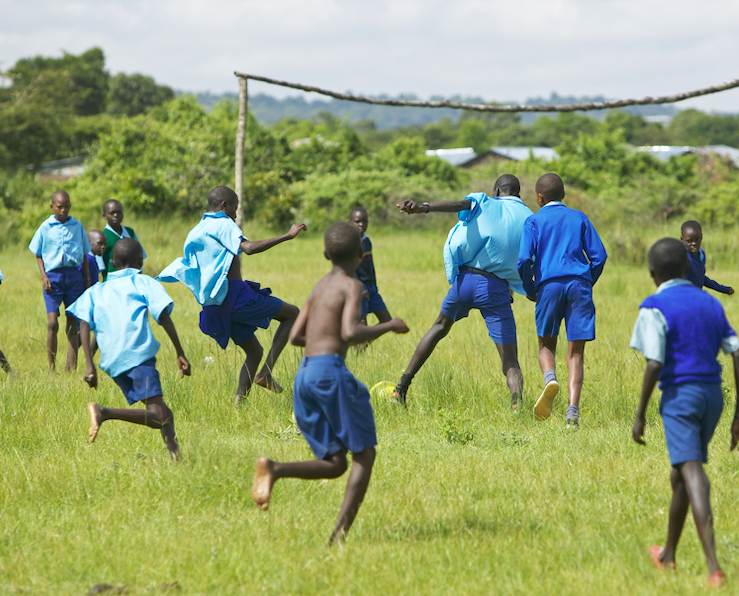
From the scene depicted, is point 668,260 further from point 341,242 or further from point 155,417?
point 155,417

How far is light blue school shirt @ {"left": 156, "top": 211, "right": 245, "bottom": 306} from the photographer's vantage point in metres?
6.69

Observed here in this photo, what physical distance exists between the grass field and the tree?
256 ft

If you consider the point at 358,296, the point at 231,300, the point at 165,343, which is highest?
the point at 358,296

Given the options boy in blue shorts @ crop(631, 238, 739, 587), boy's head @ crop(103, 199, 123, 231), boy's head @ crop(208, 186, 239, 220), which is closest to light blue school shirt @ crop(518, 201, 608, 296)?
boy's head @ crop(208, 186, 239, 220)

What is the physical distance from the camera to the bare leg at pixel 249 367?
7.04m

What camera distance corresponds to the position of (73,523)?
14.8 ft

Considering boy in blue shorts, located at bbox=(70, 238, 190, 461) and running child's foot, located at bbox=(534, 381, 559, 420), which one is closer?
boy in blue shorts, located at bbox=(70, 238, 190, 461)

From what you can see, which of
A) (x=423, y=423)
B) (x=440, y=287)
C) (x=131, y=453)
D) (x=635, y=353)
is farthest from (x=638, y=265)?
(x=131, y=453)

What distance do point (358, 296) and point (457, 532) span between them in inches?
55.2

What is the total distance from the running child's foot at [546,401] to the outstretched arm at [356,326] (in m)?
2.59

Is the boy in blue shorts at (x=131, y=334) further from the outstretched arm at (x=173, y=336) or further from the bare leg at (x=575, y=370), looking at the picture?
the bare leg at (x=575, y=370)

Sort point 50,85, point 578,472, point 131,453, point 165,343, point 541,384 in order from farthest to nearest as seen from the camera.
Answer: point 50,85 < point 165,343 < point 541,384 < point 131,453 < point 578,472

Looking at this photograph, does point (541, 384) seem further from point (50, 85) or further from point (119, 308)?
point (50, 85)

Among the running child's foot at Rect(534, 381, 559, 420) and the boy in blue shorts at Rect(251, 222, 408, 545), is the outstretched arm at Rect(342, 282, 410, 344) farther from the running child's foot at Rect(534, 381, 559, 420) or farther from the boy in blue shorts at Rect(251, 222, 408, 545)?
the running child's foot at Rect(534, 381, 559, 420)
